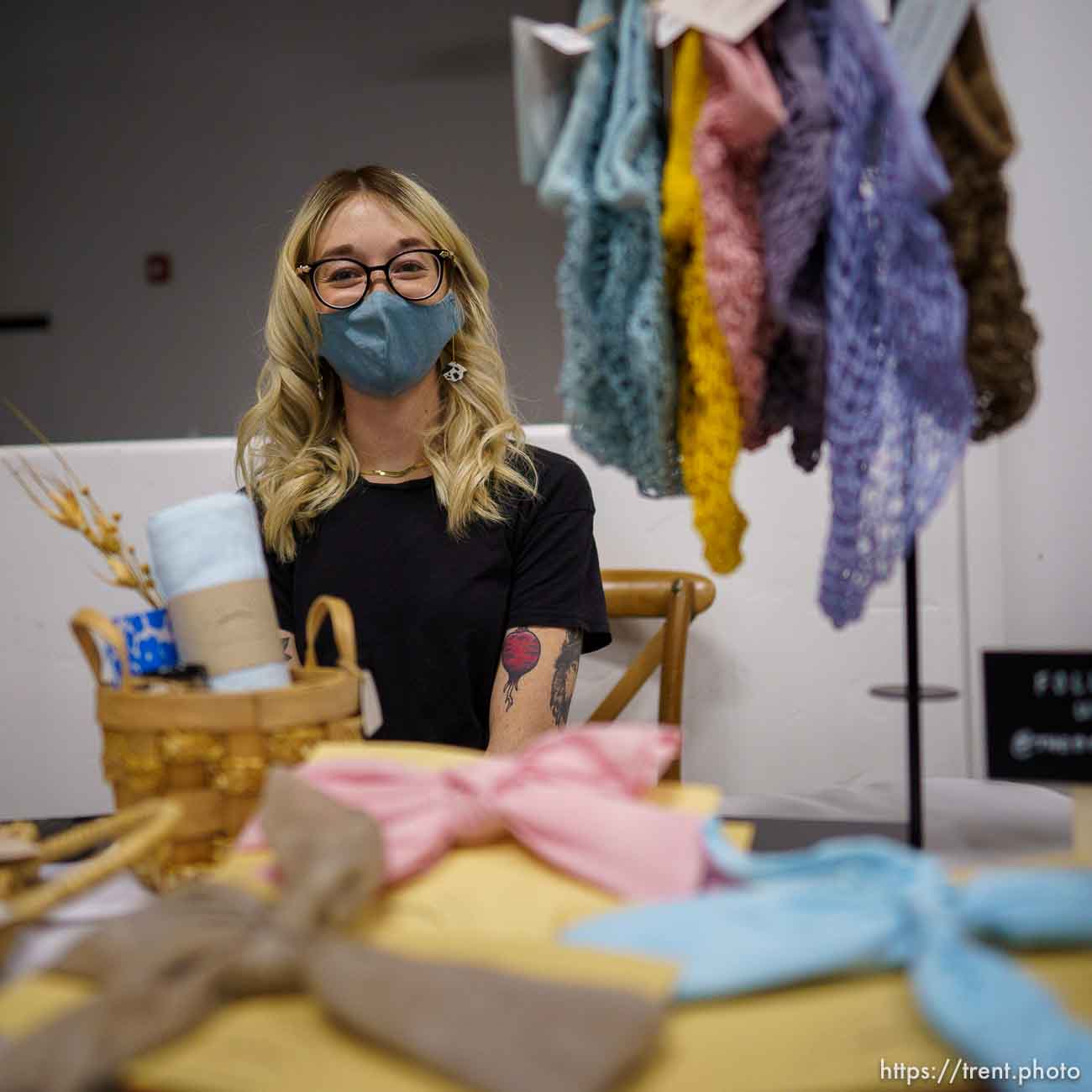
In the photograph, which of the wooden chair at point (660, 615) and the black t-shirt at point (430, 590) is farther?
the wooden chair at point (660, 615)

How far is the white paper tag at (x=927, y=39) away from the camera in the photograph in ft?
2.44

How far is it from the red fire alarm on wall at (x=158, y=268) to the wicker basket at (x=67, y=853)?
3.55m

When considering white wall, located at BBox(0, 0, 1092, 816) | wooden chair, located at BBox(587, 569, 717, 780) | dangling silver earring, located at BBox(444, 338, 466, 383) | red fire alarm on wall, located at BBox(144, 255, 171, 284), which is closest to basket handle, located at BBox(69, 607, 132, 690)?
dangling silver earring, located at BBox(444, 338, 466, 383)

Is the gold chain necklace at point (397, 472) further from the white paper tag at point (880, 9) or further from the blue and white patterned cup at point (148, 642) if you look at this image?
the white paper tag at point (880, 9)

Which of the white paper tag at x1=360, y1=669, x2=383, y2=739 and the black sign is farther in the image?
the white paper tag at x1=360, y1=669, x2=383, y2=739

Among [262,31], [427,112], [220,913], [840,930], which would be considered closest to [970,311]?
[840,930]

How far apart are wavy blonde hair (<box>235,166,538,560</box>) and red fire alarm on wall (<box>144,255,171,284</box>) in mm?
2819

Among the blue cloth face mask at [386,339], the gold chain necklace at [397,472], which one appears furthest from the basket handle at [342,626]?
the gold chain necklace at [397,472]

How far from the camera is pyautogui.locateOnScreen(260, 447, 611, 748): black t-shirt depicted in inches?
56.1

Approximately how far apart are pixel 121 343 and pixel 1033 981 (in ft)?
13.5

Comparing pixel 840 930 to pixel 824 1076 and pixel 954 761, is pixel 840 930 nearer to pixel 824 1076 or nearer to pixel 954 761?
pixel 824 1076

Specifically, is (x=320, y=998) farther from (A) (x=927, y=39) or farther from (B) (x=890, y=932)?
(A) (x=927, y=39)

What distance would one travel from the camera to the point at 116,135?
407cm

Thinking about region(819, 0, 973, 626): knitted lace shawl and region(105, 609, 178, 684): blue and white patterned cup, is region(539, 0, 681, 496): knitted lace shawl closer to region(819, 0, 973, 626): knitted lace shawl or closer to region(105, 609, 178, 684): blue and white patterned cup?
region(819, 0, 973, 626): knitted lace shawl
